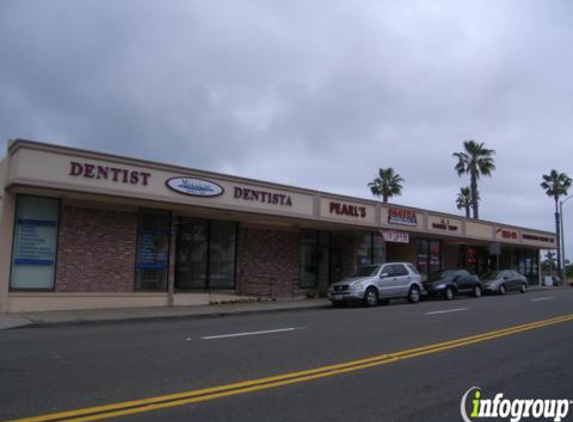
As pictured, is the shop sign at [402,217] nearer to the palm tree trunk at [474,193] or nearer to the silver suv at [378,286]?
the silver suv at [378,286]

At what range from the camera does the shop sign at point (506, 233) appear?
38037 millimetres

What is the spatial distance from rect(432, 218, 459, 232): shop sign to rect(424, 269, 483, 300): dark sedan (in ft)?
14.9

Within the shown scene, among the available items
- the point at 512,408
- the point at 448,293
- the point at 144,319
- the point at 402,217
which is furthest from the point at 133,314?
the point at 402,217

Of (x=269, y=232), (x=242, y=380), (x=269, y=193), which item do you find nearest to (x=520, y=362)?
(x=242, y=380)

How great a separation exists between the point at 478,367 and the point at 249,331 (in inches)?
220

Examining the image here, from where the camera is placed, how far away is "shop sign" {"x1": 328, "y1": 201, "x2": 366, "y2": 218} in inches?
970

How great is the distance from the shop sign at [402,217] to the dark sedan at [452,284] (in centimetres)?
342

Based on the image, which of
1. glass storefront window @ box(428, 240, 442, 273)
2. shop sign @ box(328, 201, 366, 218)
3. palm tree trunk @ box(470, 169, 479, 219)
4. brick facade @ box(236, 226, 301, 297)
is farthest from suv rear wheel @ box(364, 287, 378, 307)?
palm tree trunk @ box(470, 169, 479, 219)

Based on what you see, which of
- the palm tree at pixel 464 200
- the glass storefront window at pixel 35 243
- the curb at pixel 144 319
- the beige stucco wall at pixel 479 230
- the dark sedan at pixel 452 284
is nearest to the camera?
the curb at pixel 144 319

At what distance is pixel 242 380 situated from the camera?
7227 millimetres

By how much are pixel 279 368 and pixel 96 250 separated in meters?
12.2

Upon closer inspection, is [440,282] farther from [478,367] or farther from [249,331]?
[478,367]

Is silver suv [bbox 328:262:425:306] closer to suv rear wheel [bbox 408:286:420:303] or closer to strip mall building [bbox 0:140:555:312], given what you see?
suv rear wheel [bbox 408:286:420:303]

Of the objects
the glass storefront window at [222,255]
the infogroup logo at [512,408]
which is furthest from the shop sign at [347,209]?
the infogroup logo at [512,408]
